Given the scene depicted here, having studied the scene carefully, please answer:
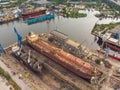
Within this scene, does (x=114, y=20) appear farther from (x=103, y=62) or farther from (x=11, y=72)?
(x=11, y=72)

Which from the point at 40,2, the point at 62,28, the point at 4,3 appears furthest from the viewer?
the point at 40,2

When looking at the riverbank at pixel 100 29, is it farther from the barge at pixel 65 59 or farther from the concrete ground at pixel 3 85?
the concrete ground at pixel 3 85

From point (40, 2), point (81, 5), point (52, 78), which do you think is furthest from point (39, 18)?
point (52, 78)

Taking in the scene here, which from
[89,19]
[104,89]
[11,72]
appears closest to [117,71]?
[104,89]

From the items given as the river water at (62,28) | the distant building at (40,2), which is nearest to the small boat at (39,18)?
the river water at (62,28)

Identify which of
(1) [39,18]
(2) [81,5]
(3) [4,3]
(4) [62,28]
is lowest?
(4) [62,28]

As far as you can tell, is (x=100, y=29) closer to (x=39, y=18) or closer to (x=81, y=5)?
(x=39, y=18)
